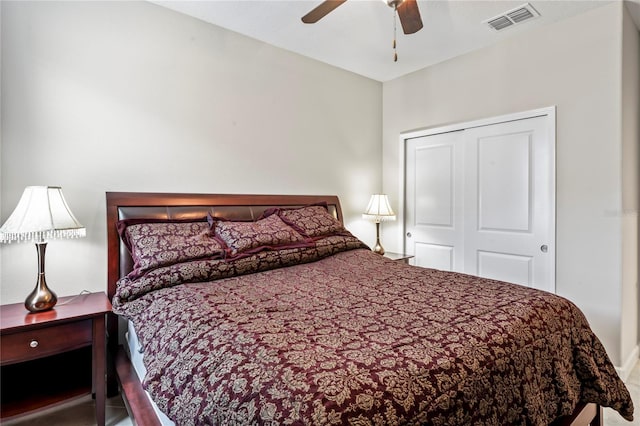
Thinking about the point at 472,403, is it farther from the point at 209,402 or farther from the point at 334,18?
the point at 334,18

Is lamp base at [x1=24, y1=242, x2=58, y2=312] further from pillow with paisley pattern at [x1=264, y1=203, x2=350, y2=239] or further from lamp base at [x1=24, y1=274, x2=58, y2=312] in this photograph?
pillow with paisley pattern at [x1=264, y1=203, x2=350, y2=239]

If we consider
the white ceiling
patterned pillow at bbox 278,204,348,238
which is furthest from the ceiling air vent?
patterned pillow at bbox 278,204,348,238

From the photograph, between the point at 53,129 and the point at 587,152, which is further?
the point at 587,152

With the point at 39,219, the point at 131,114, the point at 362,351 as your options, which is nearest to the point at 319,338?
the point at 362,351

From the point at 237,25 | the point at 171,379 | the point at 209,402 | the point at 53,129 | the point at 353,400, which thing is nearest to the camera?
the point at 353,400

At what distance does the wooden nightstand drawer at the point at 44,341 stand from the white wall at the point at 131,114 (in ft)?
1.73

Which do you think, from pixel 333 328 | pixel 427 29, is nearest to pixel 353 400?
pixel 333 328

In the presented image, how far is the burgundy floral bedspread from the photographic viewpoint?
0.85 meters

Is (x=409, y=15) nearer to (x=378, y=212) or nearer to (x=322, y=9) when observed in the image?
(x=322, y=9)

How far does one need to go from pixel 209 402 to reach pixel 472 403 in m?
0.76

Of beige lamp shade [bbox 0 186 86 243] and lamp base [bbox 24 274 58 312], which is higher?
beige lamp shade [bbox 0 186 86 243]

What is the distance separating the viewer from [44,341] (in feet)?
5.37

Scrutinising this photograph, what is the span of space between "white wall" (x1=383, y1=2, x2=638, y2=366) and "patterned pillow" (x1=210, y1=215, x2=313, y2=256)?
6.98 ft

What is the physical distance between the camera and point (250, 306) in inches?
56.6
